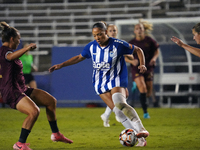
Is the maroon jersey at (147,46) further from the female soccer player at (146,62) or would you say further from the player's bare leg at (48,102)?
the player's bare leg at (48,102)

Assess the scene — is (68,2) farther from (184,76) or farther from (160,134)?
(160,134)

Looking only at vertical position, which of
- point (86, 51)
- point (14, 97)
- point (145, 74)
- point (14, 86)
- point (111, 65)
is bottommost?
point (145, 74)

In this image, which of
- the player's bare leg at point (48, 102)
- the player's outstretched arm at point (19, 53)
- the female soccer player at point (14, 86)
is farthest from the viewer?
the player's bare leg at point (48, 102)

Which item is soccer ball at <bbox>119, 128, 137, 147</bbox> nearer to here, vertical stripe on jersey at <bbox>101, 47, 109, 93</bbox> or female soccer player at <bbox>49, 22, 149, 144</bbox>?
female soccer player at <bbox>49, 22, 149, 144</bbox>

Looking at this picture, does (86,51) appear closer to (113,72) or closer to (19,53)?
(113,72)

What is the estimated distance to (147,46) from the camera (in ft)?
30.9

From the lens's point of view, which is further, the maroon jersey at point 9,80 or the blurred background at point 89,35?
the blurred background at point 89,35

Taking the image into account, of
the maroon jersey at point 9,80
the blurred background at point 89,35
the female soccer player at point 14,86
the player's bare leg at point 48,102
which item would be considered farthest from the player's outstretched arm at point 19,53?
the blurred background at point 89,35

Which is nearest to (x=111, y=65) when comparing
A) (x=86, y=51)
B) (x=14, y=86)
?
(x=86, y=51)

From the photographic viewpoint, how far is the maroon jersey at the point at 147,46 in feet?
30.7

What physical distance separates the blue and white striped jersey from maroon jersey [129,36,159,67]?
402 cm

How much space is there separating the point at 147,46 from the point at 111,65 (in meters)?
4.27

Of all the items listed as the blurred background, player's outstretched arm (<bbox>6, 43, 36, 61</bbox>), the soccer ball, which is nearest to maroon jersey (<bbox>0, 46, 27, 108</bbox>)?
player's outstretched arm (<bbox>6, 43, 36, 61</bbox>)

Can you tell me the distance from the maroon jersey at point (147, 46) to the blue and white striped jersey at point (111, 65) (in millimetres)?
4017
